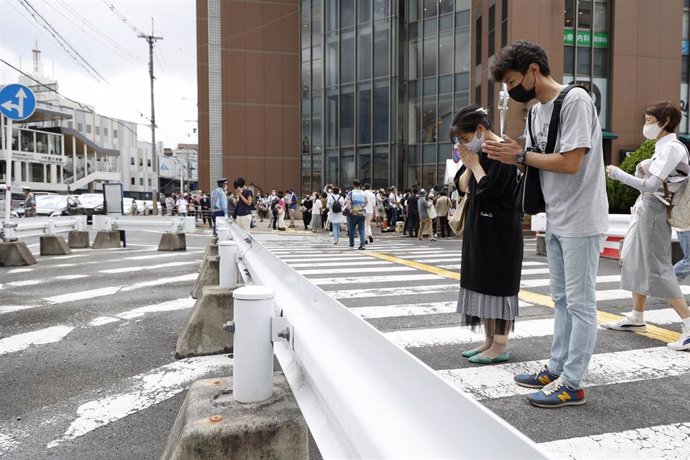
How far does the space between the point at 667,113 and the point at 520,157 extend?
79.6 inches

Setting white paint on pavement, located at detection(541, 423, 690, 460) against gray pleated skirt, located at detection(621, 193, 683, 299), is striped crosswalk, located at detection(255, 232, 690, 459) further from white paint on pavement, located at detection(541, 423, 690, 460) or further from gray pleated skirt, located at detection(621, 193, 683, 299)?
gray pleated skirt, located at detection(621, 193, 683, 299)

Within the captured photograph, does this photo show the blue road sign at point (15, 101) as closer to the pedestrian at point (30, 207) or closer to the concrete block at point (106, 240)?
the concrete block at point (106, 240)

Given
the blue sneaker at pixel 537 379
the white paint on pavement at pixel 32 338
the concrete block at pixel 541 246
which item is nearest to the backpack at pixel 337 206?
the concrete block at pixel 541 246

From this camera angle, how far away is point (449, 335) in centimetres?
469

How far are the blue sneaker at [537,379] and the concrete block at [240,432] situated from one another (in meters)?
2.00

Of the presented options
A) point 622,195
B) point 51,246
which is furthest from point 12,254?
point 622,195

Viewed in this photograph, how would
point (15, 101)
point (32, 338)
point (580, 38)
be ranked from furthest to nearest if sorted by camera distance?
point (580, 38) → point (15, 101) → point (32, 338)

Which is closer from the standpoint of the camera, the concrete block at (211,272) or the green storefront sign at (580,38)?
the concrete block at (211,272)

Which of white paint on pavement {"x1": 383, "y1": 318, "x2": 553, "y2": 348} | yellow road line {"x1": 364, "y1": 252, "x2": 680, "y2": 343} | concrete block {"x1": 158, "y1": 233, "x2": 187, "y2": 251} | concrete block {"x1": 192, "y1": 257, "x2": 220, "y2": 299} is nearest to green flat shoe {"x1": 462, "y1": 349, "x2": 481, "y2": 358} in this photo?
white paint on pavement {"x1": 383, "y1": 318, "x2": 553, "y2": 348}

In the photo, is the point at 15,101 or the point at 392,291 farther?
the point at 15,101

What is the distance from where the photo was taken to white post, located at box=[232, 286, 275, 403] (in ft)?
6.43

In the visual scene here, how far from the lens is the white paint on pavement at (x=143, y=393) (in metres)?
3.05

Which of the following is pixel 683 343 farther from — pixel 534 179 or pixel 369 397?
pixel 369 397

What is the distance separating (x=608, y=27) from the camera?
24828 millimetres
